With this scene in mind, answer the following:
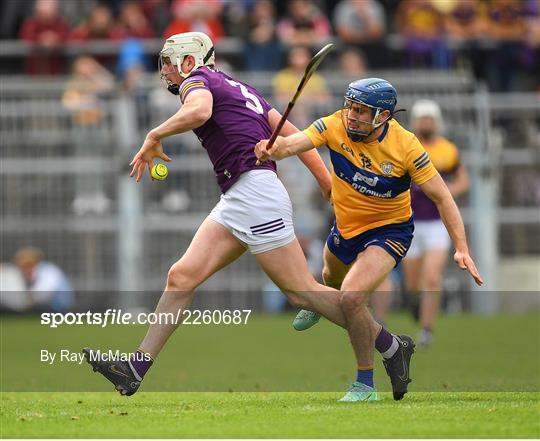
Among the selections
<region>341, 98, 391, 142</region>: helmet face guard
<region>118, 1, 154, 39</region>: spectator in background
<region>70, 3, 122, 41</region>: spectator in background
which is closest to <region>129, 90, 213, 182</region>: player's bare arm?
<region>341, 98, 391, 142</region>: helmet face guard

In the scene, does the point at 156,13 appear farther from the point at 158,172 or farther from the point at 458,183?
the point at 158,172

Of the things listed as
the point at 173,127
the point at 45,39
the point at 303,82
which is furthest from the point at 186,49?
the point at 45,39

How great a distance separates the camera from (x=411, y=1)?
23969mm

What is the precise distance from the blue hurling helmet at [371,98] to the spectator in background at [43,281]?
1096cm

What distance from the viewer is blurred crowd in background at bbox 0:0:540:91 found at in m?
22.2

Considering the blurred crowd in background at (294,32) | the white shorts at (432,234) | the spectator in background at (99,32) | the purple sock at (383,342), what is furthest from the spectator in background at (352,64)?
the purple sock at (383,342)

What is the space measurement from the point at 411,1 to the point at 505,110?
11.2 ft

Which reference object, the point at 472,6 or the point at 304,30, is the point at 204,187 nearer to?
the point at 304,30

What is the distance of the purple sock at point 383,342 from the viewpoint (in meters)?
10.2

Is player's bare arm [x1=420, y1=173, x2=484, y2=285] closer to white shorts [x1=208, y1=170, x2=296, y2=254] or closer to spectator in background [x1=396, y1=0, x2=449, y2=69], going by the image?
white shorts [x1=208, y1=170, x2=296, y2=254]

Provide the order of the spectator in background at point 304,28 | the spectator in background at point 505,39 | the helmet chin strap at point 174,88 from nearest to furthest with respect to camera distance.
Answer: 1. the helmet chin strap at point 174,88
2. the spectator in background at point 304,28
3. the spectator in background at point 505,39

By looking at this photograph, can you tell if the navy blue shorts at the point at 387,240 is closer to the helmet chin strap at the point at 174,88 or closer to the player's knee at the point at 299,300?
the player's knee at the point at 299,300

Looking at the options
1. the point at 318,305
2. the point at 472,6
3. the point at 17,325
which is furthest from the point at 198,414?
the point at 472,6

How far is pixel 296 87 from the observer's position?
821 inches
